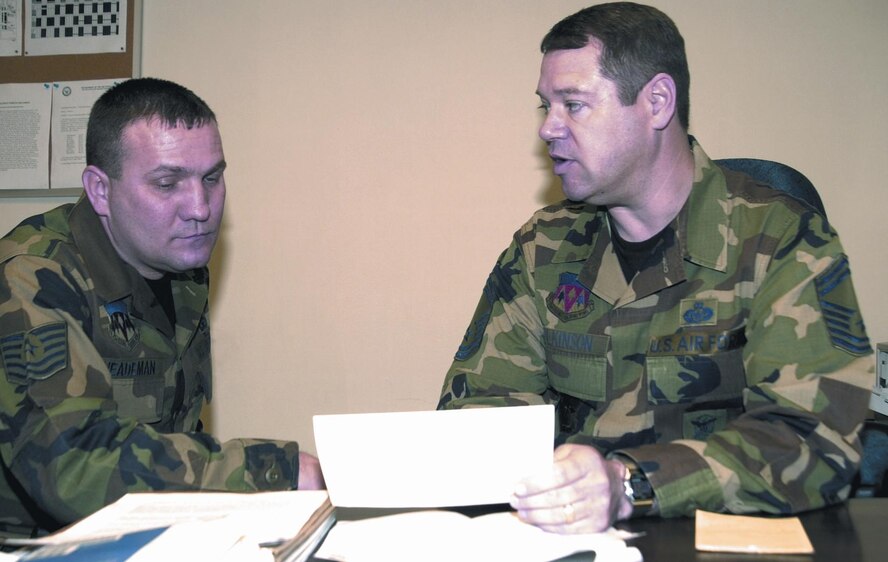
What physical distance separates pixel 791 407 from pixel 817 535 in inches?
11.6

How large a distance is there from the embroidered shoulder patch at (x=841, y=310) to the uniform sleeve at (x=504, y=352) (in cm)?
57

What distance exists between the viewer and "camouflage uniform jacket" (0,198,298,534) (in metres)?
1.37

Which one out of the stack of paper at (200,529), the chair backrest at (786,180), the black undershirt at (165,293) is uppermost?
the chair backrest at (786,180)

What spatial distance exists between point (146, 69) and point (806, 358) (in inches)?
92.9

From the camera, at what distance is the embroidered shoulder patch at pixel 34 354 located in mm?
1438

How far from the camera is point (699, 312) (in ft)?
5.16

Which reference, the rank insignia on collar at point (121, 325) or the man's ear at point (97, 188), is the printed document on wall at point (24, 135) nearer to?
the man's ear at point (97, 188)

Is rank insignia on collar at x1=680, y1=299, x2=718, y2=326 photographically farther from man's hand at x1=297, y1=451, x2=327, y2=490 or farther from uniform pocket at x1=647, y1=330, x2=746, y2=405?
man's hand at x1=297, y1=451, x2=327, y2=490

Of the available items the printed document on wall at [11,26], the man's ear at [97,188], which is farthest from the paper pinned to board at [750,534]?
the printed document on wall at [11,26]

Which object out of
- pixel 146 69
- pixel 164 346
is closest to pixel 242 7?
pixel 146 69

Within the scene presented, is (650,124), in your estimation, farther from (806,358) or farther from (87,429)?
(87,429)

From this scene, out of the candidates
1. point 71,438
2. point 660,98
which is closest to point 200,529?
point 71,438

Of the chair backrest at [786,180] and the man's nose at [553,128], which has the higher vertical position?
the man's nose at [553,128]

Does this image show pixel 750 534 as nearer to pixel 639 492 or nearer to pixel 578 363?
pixel 639 492
